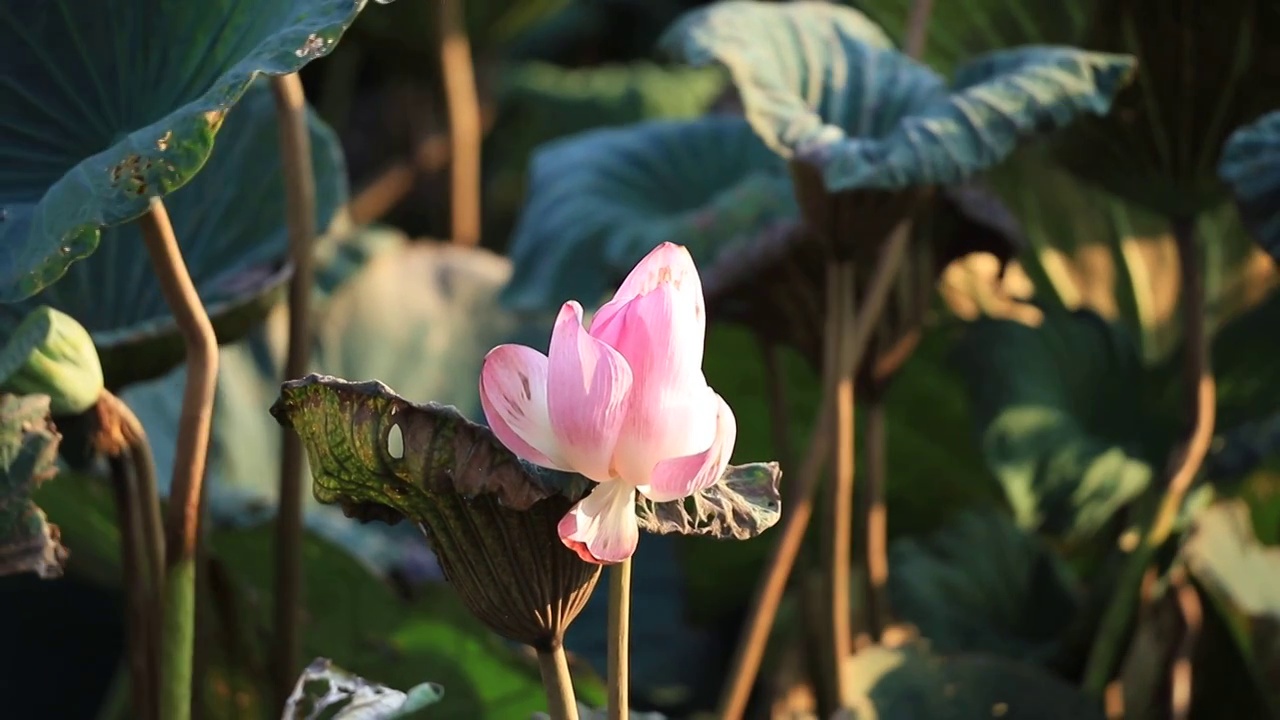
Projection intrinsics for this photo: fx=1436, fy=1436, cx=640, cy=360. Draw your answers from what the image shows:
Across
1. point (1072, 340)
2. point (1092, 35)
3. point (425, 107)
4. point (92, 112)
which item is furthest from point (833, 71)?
point (425, 107)

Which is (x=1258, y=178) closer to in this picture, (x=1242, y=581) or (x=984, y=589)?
(x=1242, y=581)

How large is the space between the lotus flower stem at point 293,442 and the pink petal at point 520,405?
308 mm

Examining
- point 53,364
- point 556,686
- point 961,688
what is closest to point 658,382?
point 556,686

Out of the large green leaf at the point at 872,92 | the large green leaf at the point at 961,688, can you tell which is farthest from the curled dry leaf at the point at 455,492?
the large green leaf at the point at 961,688

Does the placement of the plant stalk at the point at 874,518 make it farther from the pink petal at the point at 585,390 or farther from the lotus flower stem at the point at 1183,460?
the pink petal at the point at 585,390

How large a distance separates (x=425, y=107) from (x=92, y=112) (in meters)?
1.45

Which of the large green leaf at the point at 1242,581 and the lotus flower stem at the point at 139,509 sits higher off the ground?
the lotus flower stem at the point at 139,509

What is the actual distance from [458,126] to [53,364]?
1082 millimetres

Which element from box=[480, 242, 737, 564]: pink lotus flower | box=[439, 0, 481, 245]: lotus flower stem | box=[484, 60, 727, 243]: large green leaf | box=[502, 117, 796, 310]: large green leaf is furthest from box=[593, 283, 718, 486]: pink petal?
box=[484, 60, 727, 243]: large green leaf

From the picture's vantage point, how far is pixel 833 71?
760 millimetres

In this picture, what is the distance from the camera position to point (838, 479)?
29.4 inches

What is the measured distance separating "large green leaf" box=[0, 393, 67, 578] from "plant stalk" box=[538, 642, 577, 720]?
0.17m

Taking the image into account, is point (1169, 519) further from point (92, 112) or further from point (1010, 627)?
point (92, 112)

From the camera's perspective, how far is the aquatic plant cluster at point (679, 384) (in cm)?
41
